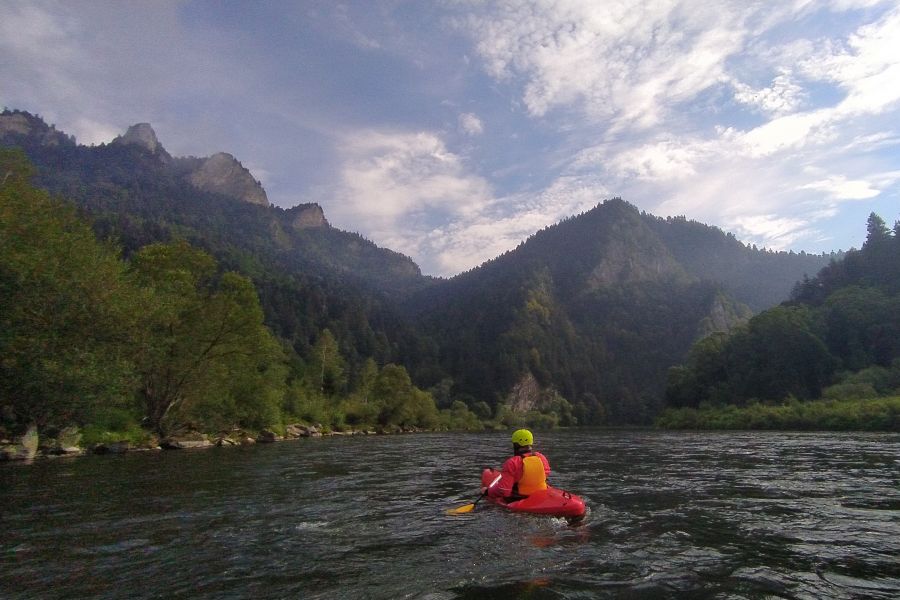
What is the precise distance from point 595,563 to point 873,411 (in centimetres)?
5879

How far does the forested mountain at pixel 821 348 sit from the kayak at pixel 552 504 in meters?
70.8

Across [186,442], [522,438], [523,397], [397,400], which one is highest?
[522,438]

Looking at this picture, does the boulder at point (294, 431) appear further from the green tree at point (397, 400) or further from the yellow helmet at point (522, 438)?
the yellow helmet at point (522, 438)

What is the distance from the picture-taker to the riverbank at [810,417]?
5131 centimetres

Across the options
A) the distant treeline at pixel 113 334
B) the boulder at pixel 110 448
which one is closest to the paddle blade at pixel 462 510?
the distant treeline at pixel 113 334

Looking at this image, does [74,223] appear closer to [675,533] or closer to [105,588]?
[105,588]

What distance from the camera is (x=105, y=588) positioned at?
7.32 meters

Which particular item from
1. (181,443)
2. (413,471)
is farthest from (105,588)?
(181,443)

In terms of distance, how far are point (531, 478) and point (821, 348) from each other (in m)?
96.6

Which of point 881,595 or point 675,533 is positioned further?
point 675,533

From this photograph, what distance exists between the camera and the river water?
736cm

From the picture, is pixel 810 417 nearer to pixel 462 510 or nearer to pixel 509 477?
pixel 509 477

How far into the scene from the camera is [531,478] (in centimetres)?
1297

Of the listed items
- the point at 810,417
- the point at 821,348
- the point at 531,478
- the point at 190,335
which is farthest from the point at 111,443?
the point at 821,348
